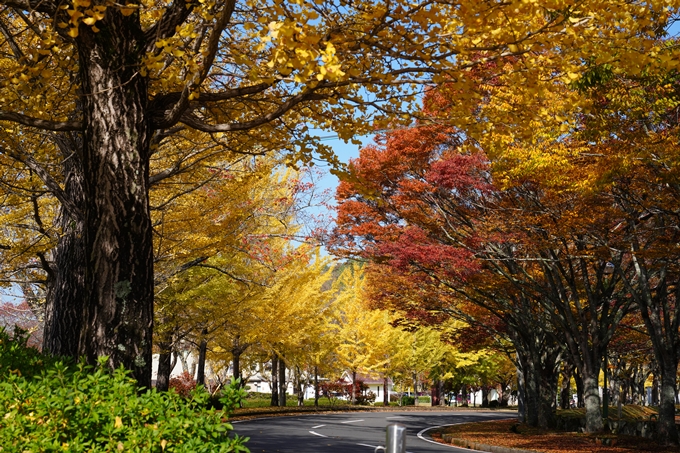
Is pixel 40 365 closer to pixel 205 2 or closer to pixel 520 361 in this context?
pixel 205 2

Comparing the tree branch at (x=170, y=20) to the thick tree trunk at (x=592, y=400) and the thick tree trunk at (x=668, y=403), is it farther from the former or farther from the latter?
the thick tree trunk at (x=592, y=400)

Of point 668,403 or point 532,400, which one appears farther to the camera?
point 532,400

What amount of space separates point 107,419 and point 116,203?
94.2 inches

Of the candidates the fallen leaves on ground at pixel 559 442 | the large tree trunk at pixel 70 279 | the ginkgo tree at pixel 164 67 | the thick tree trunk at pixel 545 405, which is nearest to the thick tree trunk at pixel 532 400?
the thick tree trunk at pixel 545 405

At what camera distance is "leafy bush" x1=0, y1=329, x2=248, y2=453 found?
11.3 ft

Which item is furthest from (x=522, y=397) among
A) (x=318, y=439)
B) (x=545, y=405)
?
(x=318, y=439)

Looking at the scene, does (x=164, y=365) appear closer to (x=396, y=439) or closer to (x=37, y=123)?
(x=37, y=123)

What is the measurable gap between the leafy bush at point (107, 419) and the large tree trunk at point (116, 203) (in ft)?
4.60

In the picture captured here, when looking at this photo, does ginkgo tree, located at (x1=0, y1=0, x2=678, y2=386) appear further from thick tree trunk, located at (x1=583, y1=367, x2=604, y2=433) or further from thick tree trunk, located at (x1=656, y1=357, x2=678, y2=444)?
thick tree trunk, located at (x1=583, y1=367, x2=604, y2=433)

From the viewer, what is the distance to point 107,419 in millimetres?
3637

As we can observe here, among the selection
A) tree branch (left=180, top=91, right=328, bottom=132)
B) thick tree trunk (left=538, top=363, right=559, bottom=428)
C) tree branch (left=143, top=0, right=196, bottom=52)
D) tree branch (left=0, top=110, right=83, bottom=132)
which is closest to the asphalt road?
thick tree trunk (left=538, top=363, right=559, bottom=428)

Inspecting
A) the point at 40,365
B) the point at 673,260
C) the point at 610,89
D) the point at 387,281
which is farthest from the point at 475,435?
the point at 40,365

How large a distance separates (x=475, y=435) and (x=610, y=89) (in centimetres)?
1227

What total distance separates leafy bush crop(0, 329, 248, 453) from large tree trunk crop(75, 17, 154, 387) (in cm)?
140
